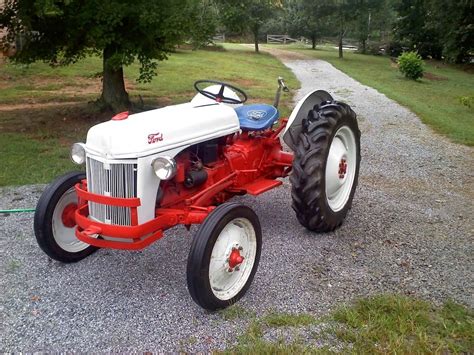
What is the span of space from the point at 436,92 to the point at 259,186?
15420 millimetres

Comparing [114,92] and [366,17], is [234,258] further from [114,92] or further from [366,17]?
[366,17]

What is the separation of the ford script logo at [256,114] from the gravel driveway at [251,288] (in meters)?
1.10

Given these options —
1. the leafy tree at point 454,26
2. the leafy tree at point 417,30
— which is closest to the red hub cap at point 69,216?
the leafy tree at point 454,26

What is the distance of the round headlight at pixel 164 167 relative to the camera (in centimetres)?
337

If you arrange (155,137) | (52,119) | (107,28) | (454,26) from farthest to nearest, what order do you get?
(454,26)
(52,119)
(107,28)
(155,137)

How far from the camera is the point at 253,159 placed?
15.2 feet

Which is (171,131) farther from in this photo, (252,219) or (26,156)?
(26,156)

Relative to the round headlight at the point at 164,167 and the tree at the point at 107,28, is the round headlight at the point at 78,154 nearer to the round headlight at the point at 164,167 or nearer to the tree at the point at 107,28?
the round headlight at the point at 164,167

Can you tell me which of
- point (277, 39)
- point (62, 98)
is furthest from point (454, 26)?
point (277, 39)

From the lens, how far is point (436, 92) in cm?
1797

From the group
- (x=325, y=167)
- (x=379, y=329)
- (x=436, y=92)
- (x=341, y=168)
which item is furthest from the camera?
(x=436, y=92)

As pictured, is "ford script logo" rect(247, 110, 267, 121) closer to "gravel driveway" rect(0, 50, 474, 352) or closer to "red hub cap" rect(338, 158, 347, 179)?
"red hub cap" rect(338, 158, 347, 179)

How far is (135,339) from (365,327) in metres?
1.46

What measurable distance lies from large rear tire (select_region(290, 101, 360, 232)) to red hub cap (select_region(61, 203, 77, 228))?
1846 mm
